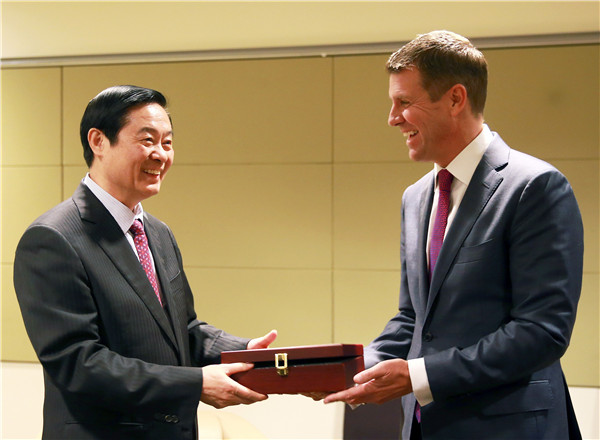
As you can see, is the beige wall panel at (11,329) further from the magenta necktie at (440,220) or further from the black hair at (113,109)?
the magenta necktie at (440,220)

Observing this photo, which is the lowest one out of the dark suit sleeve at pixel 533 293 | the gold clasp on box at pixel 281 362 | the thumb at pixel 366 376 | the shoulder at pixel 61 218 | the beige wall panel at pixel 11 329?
the beige wall panel at pixel 11 329

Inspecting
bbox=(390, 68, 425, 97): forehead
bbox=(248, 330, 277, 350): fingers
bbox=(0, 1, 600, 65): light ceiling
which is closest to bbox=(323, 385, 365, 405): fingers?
bbox=(248, 330, 277, 350): fingers

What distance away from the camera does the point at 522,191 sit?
58.9 inches

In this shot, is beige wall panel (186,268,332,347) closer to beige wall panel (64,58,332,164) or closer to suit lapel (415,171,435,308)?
beige wall panel (64,58,332,164)

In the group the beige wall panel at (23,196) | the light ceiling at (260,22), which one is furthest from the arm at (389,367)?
the beige wall panel at (23,196)

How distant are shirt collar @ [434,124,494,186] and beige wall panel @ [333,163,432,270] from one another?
7.64 ft

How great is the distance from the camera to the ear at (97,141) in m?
1.78

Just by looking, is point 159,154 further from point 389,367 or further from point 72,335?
point 389,367

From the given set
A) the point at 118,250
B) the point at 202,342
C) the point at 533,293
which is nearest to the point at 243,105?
the point at 202,342

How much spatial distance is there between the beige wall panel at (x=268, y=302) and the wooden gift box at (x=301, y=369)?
2.38 metres

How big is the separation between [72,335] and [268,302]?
8.66 feet

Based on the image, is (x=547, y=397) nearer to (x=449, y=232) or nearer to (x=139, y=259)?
(x=449, y=232)

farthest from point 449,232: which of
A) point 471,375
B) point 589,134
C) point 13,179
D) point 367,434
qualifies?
point 13,179

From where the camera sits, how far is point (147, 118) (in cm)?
179
